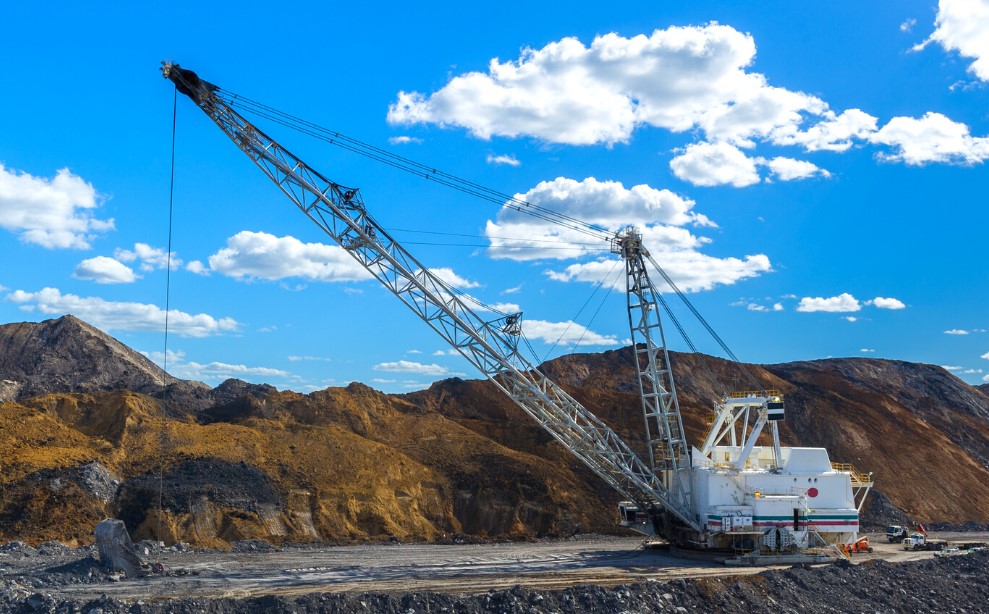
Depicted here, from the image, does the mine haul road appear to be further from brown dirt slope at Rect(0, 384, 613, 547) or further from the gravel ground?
brown dirt slope at Rect(0, 384, 613, 547)

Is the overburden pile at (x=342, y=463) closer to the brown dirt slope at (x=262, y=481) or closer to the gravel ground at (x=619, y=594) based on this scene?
the brown dirt slope at (x=262, y=481)

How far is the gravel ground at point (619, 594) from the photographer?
20578mm

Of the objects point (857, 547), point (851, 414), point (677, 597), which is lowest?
point (677, 597)

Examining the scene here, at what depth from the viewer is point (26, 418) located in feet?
133

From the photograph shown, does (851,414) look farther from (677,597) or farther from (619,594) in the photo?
(619,594)

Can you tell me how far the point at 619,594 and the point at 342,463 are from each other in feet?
69.4

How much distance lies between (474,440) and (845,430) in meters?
28.4

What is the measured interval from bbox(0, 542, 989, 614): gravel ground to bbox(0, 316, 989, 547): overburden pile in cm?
517

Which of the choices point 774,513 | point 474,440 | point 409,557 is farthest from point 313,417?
point 774,513

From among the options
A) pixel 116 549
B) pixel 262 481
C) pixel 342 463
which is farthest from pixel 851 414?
pixel 116 549

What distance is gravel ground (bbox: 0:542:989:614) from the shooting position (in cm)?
2058

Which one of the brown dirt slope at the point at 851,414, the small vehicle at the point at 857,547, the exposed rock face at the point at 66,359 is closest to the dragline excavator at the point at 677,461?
the small vehicle at the point at 857,547

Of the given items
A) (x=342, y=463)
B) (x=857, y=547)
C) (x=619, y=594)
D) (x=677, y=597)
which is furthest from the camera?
(x=342, y=463)

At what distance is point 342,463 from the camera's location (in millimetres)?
40906
